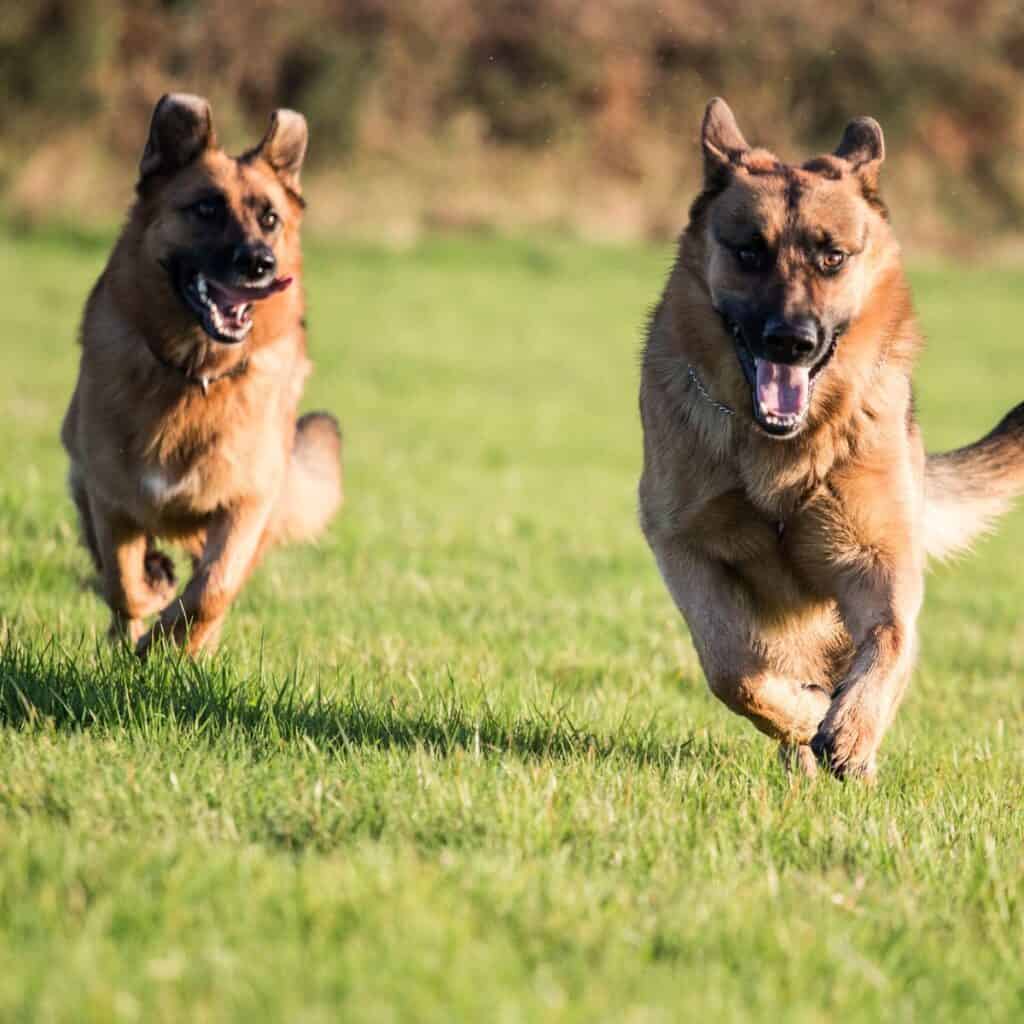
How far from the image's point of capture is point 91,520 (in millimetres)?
5754

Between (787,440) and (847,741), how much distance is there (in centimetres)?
93

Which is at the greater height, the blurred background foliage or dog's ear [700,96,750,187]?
dog's ear [700,96,750,187]

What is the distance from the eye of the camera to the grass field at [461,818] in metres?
2.35

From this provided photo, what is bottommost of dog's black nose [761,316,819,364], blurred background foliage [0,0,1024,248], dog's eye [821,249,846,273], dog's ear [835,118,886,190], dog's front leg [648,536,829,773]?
blurred background foliage [0,0,1024,248]

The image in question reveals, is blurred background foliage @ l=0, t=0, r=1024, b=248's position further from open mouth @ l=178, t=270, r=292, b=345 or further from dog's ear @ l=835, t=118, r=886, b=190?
dog's ear @ l=835, t=118, r=886, b=190

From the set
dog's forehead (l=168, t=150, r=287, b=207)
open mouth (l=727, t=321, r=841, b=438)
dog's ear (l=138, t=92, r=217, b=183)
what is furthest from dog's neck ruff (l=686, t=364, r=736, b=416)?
dog's ear (l=138, t=92, r=217, b=183)

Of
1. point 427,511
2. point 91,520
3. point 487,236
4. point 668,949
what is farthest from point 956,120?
point 668,949

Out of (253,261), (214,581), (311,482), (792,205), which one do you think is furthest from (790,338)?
(311,482)

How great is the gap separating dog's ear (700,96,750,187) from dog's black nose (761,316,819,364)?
0.69 metres

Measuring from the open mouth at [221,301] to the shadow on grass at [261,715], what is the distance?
1.23 m

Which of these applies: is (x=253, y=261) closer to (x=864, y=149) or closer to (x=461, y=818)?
(x=864, y=149)

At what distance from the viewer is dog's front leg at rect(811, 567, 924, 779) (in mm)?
3979

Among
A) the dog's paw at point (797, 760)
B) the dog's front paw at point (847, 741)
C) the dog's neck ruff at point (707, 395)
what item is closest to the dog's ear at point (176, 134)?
the dog's neck ruff at point (707, 395)

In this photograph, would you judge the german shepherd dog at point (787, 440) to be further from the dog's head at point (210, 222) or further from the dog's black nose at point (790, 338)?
the dog's head at point (210, 222)
